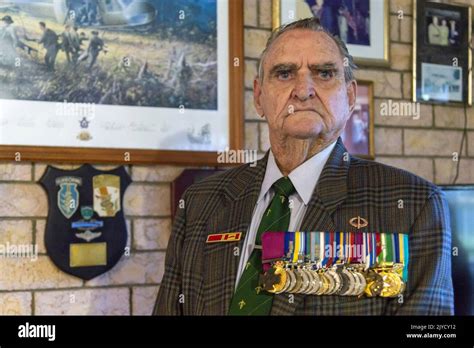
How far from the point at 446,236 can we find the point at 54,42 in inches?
30.3

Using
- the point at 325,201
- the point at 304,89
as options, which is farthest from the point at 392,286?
the point at 304,89

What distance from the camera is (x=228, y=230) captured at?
0.98 metres

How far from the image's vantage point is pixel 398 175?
94cm

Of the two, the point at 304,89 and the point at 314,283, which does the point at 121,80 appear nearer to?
the point at 304,89

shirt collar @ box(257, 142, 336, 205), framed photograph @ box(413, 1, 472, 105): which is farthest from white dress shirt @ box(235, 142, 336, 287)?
framed photograph @ box(413, 1, 472, 105)

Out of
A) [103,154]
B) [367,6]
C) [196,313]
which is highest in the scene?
[367,6]

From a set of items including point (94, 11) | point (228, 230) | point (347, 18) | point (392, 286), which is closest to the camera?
point (392, 286)

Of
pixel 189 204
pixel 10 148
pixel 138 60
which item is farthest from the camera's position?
pixel 138 60

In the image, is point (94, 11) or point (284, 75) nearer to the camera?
point (284, 75)

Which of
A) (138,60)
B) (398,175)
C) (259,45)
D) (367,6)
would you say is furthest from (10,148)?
(367,6)

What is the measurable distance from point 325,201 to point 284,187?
63mm

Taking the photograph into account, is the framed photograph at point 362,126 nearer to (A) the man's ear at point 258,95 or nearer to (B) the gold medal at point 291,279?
(A) the man's ear at point 258,95

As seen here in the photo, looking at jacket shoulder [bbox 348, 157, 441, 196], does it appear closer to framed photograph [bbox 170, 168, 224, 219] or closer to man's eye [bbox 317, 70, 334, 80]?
man's eye [bbox 317, 70, 334, 80]
